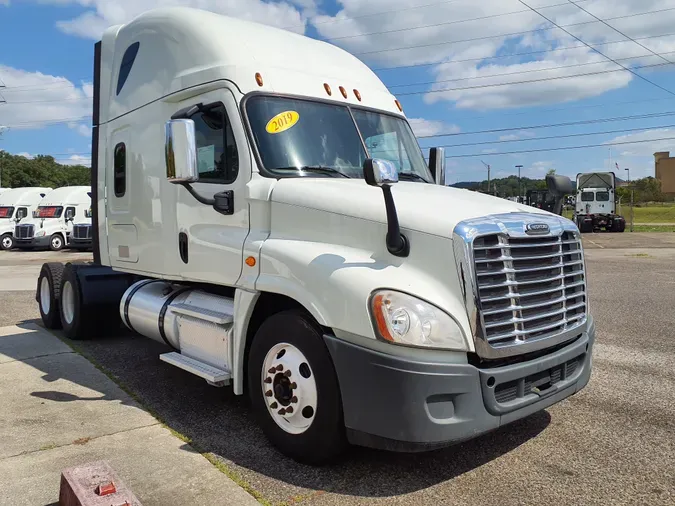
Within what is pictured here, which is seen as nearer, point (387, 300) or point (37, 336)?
point (387, 300)

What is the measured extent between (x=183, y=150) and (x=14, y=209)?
2874cm

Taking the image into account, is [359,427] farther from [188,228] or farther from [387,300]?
[188,228]

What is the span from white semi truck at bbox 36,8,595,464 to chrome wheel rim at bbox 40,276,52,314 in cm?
273

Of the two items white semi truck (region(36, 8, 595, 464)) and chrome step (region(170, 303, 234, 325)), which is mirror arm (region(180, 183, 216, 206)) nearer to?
white semi truck (region(36, 8, 595, 464))

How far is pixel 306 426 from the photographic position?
3857mm

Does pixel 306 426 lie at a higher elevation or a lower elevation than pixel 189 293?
lower

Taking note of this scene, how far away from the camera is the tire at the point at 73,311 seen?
743cm

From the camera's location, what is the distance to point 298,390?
387cm

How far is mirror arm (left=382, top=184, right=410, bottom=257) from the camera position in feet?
11.7

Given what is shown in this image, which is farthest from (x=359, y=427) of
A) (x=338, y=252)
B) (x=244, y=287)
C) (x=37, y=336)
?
(x=37, y=336)

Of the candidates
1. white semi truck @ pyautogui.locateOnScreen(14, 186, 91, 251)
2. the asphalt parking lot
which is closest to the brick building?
white semi truck @ pyautogui.locateOnScreen(14, 186, 91, 251)

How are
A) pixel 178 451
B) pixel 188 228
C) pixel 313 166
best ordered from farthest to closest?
1. pixel 188 228
2. pixel 313 166
3. pixel 178 451

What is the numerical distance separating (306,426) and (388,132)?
2699mm

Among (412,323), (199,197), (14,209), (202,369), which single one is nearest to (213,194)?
(199,197)
